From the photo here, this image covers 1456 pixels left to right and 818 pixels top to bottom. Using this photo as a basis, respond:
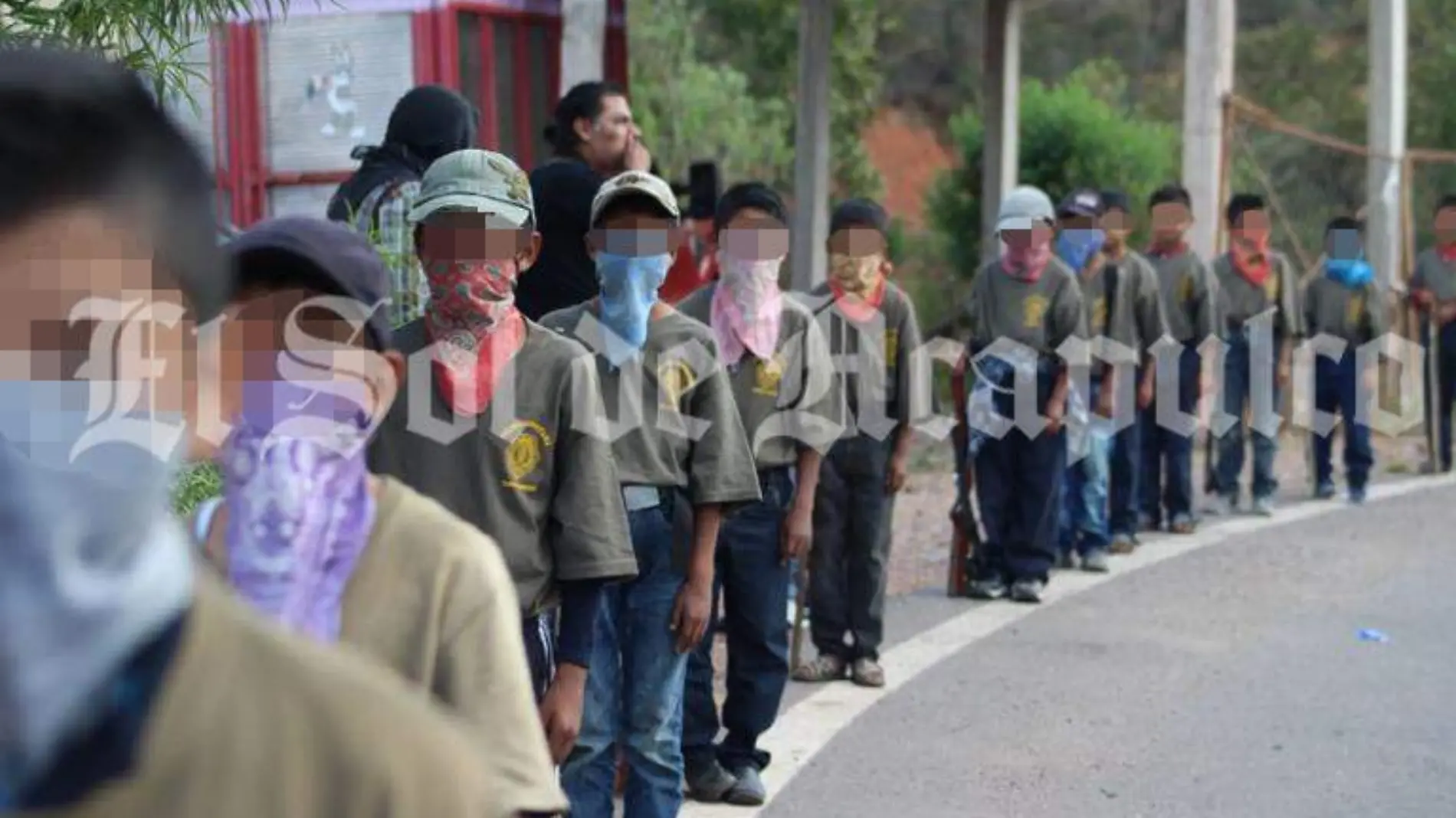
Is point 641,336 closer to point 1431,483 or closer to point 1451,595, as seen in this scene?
point 1451,595

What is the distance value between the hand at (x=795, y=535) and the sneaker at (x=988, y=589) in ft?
12.1

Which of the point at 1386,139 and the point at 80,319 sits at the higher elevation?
the point at 1386,139

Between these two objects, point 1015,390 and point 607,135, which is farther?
point 1015,390

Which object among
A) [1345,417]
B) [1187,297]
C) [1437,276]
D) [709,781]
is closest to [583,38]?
[1187,297]

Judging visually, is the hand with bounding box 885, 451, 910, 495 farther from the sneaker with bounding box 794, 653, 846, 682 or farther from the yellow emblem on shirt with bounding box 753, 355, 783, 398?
the yellow emblem on shirt with bounding box 753, 355, 783, 398

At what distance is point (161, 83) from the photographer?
4.79 meters

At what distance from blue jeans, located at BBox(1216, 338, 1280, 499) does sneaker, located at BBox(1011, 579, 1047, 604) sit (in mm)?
3632

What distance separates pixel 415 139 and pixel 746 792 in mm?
2102

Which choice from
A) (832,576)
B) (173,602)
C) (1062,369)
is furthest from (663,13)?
(173,602)

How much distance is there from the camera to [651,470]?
18.8ft

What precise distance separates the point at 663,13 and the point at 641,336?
74.1 feet

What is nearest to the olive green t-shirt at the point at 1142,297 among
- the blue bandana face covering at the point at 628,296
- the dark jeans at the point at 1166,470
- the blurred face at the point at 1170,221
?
the dark jeans at the point at 1166,470

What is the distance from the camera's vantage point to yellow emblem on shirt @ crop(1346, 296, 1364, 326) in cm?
1467

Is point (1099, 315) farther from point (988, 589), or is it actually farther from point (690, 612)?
point (690, 612)
